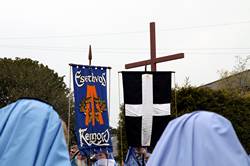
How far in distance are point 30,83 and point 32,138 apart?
2893cm

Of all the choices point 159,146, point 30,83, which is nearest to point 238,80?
point 30,83

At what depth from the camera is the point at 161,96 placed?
950 centimetres

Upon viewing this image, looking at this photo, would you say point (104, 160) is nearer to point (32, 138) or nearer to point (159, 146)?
point (159, 146)

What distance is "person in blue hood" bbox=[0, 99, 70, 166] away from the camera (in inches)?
87.4

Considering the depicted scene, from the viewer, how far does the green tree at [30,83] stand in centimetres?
3023

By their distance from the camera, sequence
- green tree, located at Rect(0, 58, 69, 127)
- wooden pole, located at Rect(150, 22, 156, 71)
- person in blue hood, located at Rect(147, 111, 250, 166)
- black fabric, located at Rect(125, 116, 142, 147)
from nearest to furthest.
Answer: person in blue hood, located at Rect(147, 111, 250, 166), black fabric, located at Rect(125, 116, 142, 147), wooden pole, located at Rect(150, 22, 156, 71), green tree, located at Rect(0, 58, 69, 127)

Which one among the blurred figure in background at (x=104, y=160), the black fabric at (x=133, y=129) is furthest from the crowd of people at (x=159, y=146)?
the black fabric at (x=133, y=129)

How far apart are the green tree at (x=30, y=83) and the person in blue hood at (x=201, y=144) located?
27.6 m

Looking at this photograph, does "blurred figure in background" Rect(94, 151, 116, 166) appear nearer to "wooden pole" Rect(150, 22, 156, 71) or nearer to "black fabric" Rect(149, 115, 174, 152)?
"black fabric" Rect(149, 115, 174, 152)

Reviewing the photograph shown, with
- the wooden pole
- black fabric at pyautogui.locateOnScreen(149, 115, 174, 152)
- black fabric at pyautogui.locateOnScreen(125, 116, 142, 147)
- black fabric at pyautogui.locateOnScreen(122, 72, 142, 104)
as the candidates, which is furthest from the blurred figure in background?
A: the wooden pole

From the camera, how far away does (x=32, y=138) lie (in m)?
2.25

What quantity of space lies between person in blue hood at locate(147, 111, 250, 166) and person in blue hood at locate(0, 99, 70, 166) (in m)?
0.43

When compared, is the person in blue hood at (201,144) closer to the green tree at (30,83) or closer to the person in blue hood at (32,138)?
the person in blue hood at (32,138)

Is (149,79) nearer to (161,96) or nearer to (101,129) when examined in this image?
(161,96)
